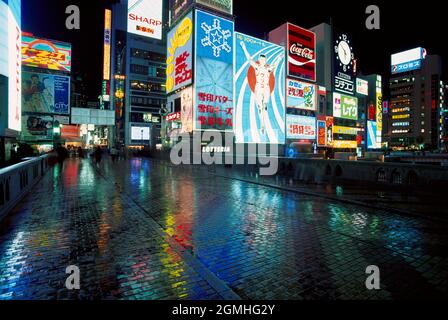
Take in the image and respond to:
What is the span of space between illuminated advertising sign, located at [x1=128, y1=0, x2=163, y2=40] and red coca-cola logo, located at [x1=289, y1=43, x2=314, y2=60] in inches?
1197

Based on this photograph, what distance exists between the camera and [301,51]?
5856cm

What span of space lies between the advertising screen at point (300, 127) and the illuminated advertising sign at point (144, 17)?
117ft

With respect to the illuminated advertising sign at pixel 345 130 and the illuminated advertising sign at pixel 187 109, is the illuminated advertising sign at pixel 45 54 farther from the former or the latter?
the illuminated advertising sign at pixel 345 130

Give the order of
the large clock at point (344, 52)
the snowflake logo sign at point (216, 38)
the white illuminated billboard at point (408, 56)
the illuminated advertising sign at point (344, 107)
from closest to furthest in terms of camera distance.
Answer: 1. the snowflake logo sign at point (216, 38)
2. the illuminated advertising sign at point (344, 107)
3. the large clock at point (344, 52)
4. the white illuminated billboard at point (408, 56)

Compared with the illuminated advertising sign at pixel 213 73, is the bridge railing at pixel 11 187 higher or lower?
lower

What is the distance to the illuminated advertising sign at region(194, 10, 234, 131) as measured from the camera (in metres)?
41.8

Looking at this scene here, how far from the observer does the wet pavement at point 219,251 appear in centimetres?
366

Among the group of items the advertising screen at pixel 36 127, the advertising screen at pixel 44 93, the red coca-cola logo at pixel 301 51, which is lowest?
the advertising screen at pixel 36 127

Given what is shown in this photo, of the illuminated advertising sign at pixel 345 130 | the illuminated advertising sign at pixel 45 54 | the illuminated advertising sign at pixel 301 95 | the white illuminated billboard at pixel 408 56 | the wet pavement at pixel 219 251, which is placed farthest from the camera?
the white illuminated billboard at pixel 408 56

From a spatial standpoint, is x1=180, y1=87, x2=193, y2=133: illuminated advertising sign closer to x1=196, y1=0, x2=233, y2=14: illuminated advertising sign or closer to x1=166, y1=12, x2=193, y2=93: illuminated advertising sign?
x1=166, y1=12, x2=193, y2=93: illuminated advertising sign


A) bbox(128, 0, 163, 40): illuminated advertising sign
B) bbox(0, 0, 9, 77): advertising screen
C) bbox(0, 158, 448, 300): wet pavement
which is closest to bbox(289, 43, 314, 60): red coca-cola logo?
bbox(128, 0, 163, 40): illuminated advertising sign

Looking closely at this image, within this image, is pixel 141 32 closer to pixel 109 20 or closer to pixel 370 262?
pixel 109 20

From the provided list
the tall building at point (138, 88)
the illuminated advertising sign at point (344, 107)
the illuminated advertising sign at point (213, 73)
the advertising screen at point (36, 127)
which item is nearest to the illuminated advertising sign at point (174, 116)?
the illuminated advertising sign at point (213, 73)
